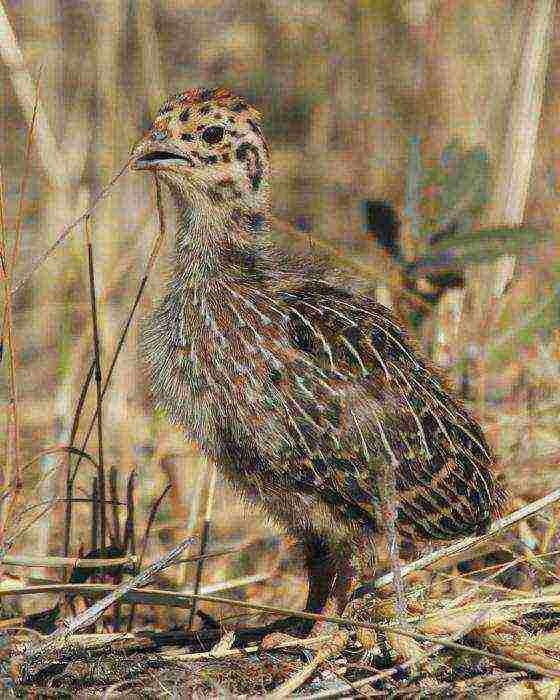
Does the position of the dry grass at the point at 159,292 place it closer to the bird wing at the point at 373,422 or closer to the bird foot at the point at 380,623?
the bird foot at the point at 380,623

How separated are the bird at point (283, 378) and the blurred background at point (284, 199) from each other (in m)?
0.53

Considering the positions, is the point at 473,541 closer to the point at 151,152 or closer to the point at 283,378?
the point at 283,378

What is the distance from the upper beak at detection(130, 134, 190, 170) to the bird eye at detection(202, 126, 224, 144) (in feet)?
0.27

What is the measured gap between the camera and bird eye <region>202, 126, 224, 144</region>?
342 centimetres

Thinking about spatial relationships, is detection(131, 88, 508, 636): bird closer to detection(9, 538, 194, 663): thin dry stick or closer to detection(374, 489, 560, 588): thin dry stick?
detection(374, 489, 560, 588): thin dry stick

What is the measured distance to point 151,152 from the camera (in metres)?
3.43

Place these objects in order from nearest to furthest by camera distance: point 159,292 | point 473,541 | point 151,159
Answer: point 151,159 → point 473,541 → point 159,292

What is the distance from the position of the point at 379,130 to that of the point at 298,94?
22.5 inches

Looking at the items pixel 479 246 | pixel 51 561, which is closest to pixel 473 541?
pixel 479 246

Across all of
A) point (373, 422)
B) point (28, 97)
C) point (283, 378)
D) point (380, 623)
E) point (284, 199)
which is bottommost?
point (380, 623)

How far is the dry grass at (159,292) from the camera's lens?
3.20 metres

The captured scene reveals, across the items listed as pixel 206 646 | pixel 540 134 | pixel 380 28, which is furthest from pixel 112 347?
pixel 380 28

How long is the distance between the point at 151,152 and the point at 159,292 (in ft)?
6.50

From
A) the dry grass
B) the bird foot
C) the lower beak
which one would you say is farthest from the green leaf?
the bird foot
